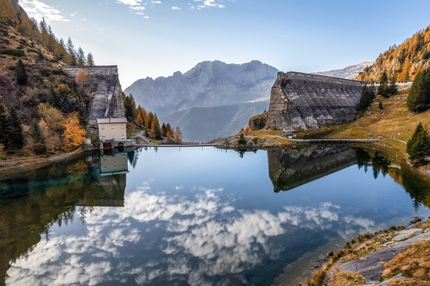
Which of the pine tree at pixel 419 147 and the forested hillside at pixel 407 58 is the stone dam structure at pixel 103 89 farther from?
the forested hillside at pixel 407 58

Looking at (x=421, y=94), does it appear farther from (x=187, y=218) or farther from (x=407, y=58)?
(x=407, y=58)

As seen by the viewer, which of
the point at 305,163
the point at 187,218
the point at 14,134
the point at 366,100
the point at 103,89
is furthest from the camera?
the point at 366,100

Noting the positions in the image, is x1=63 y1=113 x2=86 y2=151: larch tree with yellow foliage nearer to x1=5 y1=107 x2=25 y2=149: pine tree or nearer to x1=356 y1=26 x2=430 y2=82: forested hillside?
x1=5 y1=107 x2=25 y2=149: pine tree

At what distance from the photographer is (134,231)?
2533 cm

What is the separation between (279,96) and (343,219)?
81334mm

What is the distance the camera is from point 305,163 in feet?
182

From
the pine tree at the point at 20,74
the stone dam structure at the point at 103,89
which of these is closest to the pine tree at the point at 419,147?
the stone dam structure at the point at 103,89

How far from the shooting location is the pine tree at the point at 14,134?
51.0 m

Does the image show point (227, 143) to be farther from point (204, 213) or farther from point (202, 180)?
point (204, 213)

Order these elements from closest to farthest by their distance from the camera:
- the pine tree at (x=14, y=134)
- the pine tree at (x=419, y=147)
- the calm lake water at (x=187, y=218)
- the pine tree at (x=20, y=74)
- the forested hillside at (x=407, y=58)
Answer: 1. the calm lake water at (x=187, y=218)
2. the pine tree at (x=419, y=147)
3. the pine tree at (x=14, y=134)
4. the pine tree at (x=20, y=74)
5. the forested hillside at (x=407, y=58)

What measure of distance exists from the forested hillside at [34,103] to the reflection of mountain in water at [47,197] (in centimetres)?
965

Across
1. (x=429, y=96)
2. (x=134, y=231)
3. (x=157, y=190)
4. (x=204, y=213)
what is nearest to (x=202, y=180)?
(x=157, y=190)

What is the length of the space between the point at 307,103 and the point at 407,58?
9115 centimetres

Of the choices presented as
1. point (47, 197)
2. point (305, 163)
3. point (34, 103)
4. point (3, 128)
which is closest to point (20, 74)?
point (34, 103)
